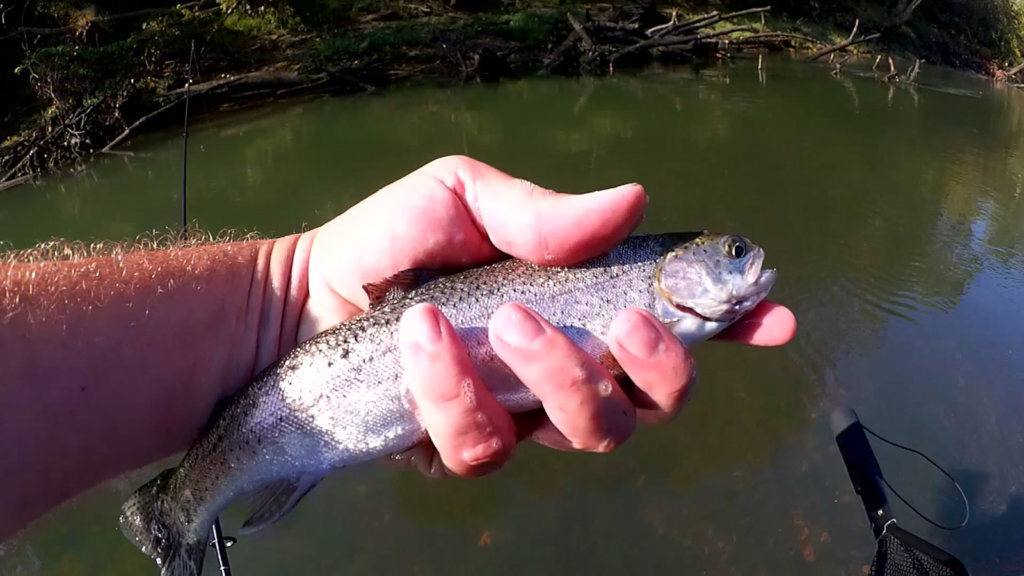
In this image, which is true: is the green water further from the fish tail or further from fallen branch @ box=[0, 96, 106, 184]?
fallen branch @ box=[0, 96, 106, 184]

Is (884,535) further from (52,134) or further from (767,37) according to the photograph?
(767,37)

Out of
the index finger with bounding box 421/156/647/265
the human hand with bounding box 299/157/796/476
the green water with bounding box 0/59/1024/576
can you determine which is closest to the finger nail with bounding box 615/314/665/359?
the human hand with bounding box 299/157/796/476

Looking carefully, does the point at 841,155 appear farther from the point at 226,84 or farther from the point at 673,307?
the point at 226,84

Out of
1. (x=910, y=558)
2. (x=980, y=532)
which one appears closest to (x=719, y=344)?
(x=980, y=532)

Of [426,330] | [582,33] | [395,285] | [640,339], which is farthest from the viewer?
[582,33]

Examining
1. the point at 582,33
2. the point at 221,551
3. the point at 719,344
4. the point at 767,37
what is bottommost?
the point at 719,344

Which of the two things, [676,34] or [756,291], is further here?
[676,34]
